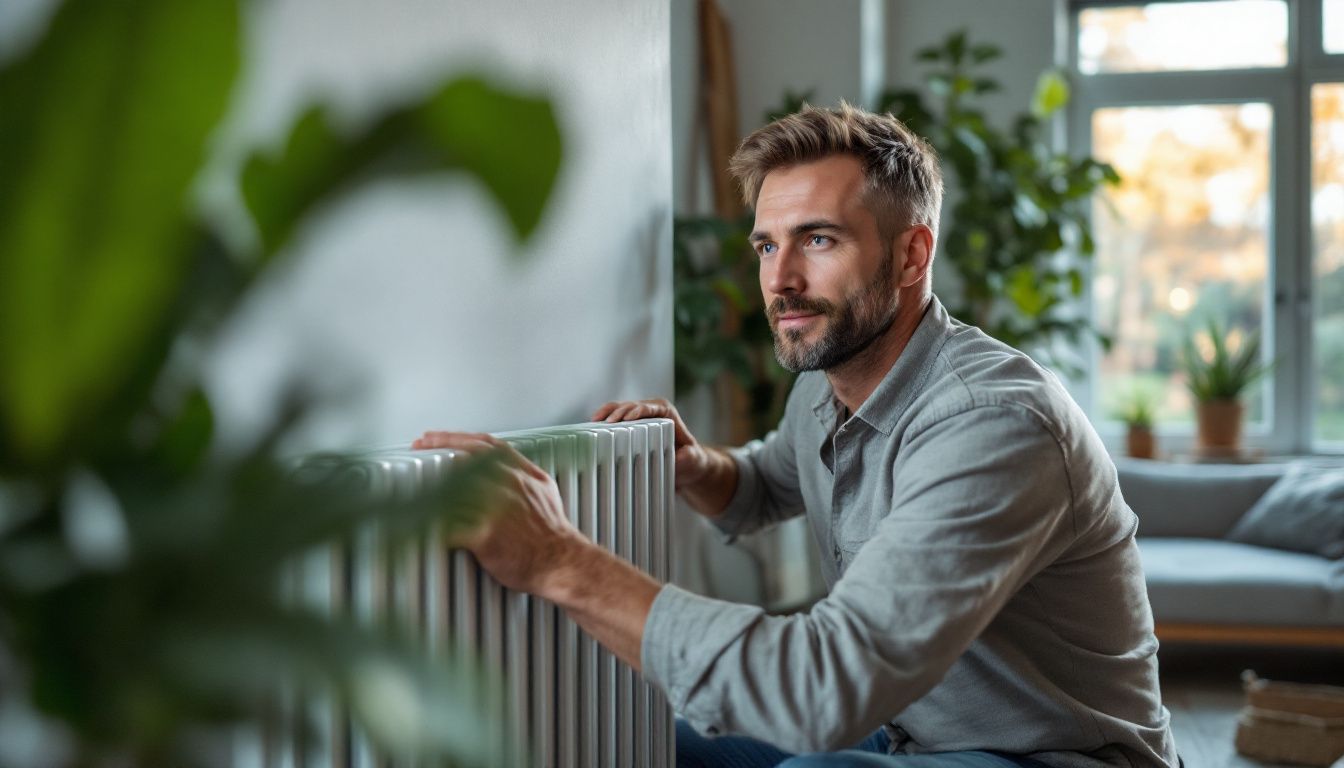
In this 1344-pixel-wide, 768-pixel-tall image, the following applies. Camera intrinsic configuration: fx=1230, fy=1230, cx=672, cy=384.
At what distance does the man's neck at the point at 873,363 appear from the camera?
1687 millimetres

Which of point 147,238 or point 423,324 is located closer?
point 147,238

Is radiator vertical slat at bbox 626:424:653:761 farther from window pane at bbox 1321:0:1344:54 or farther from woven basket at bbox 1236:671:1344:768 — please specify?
window pane at bbox 1321:0:1344:54

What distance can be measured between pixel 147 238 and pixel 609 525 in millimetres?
1293

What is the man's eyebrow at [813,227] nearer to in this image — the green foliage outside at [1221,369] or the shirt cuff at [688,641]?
the shirt cuff at [688,641]

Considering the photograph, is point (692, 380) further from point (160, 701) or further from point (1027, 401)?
point (160, 701)

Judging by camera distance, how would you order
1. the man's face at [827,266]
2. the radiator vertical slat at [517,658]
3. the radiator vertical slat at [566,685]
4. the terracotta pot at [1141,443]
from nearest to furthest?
the radiator vertical slat at [517,658] → the radiator vertical slat at [566,685] → the man's face at [827,266] → the terracotta pot at [1141,443]


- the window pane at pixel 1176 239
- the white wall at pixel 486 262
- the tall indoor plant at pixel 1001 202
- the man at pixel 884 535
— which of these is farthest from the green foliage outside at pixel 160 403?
the window pane at pixel 1176 239

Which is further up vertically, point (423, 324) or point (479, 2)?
point (479, 2)

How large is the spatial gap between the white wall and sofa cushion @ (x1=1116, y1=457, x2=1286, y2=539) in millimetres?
2705

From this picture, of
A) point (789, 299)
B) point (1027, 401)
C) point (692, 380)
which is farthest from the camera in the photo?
point (692, 380)

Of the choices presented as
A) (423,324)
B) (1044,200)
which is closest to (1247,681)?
(1044,200)

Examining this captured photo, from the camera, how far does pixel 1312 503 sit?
3941mm

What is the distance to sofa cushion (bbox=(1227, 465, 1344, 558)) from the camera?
3842 millimetres

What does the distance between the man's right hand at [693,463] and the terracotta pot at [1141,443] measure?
11.2 feet
